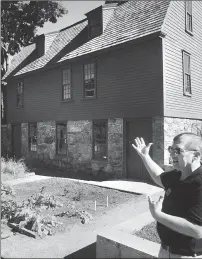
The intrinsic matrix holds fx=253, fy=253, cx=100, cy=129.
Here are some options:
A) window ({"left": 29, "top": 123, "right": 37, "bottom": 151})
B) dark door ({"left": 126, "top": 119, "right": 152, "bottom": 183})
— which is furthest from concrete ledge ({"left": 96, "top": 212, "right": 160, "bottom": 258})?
window ({"left": 29, "top": 123, "right": 37, "bottom": 151})

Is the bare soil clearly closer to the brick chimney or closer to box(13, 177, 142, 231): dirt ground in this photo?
box(13, 177, 142, 231): dirt ground

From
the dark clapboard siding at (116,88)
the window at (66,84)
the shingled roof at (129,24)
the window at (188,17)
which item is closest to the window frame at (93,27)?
the shingled roof at (129,24)

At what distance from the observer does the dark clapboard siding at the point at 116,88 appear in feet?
35.2

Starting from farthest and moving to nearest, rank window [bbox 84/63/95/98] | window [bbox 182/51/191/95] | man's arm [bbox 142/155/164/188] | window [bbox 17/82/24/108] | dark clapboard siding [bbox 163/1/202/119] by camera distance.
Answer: window [bbox 17/82/24/108]
window [bbox 84/63/95/98]
window [bbox 182/51/191/95]
dark clapboard siding [bbox 163/1/202/119]
man's arm [bbox 142/155/164/188]

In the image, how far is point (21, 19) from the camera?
23.7 metres

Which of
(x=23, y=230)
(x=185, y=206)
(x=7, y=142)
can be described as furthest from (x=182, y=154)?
(x=7, y=142)

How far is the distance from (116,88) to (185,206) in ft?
33.5

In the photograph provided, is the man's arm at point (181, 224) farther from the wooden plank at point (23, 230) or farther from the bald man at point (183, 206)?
the wooden plank at point (23, 230)

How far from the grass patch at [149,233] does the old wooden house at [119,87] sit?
17.8 ft

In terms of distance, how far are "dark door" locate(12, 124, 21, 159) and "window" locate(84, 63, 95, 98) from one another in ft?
24.8

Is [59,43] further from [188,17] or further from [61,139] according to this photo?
[188,17]

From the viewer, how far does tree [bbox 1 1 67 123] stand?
21989 millimetres

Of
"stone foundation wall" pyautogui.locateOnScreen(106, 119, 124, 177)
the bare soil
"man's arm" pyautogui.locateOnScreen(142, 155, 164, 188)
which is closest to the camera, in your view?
"man's arm" pyautogui.locateOnScreen(142, 155, 164, 188)

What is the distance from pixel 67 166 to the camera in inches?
565
